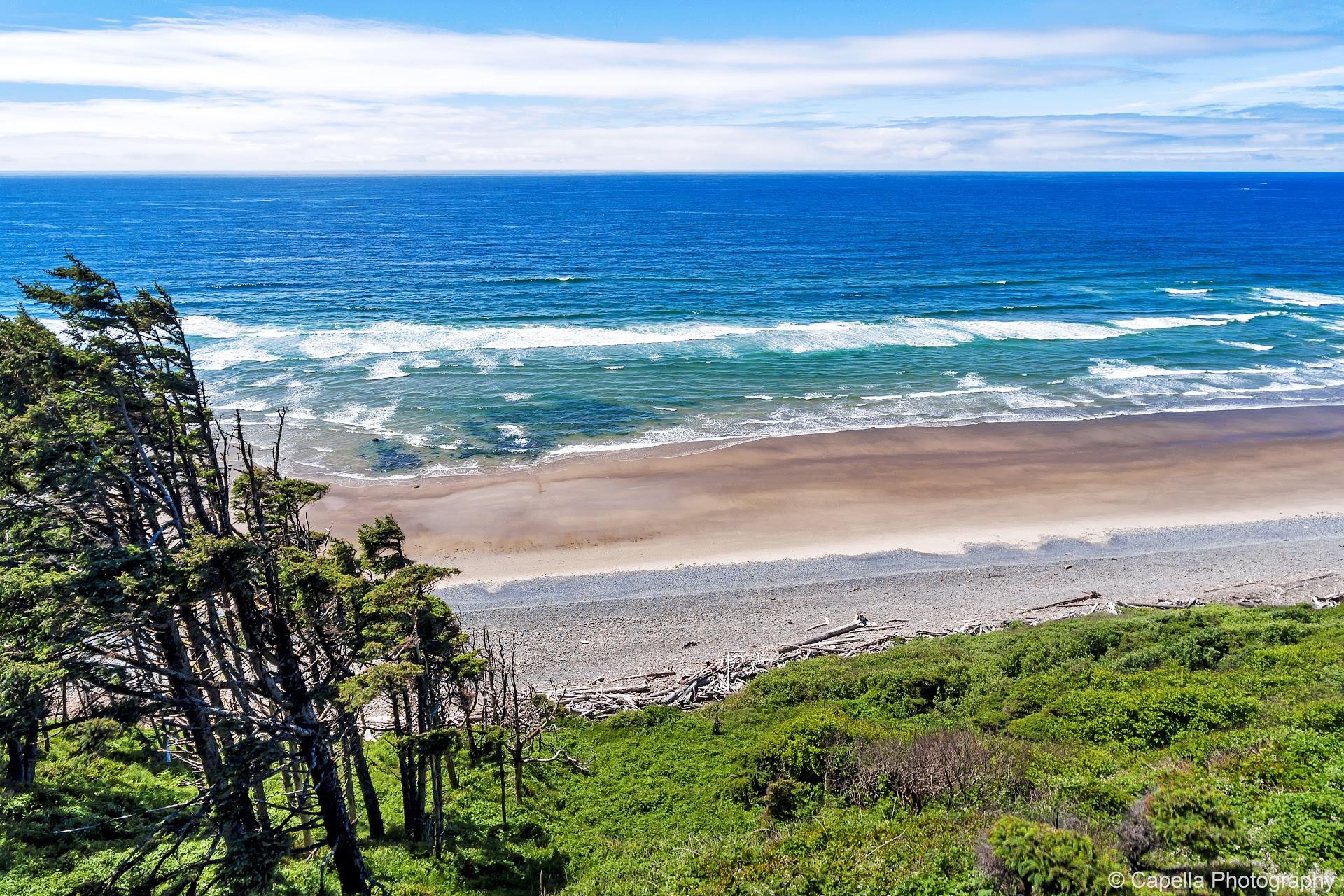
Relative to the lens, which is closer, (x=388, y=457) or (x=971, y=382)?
(x=388, y=457)

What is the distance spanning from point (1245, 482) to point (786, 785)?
34.7 m

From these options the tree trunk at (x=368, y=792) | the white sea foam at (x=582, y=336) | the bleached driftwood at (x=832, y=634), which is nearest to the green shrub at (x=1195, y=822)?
the tree trunk at (x=368, y=792)

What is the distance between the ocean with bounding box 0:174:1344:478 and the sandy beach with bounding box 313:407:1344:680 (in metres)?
3.86

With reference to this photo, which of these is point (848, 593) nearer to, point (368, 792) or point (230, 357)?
point (368, 792)

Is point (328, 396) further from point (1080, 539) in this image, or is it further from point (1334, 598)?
point (1334, 598)

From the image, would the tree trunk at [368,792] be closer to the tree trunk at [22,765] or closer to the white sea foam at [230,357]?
the tree trunk at [22,765]

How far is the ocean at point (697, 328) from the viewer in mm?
46125

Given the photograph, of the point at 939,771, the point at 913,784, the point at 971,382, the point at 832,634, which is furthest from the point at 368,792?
the point at 971,382

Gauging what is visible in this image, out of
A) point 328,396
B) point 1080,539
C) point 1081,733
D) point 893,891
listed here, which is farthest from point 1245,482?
point 328,396

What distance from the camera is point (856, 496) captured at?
36.3 metres

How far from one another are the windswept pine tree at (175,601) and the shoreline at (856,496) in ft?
52.4

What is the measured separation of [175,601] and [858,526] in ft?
91.4

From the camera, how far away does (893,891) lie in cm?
1035

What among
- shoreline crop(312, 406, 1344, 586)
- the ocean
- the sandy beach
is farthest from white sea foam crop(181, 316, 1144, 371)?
shoreline crop(312, 406, 1344, 586)
